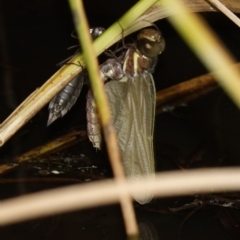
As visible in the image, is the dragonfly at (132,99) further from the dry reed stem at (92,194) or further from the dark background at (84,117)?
the dry reed stem at (92,194)

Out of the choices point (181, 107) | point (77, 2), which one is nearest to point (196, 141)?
point (181, 107)

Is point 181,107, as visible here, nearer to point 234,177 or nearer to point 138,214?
point 138,214

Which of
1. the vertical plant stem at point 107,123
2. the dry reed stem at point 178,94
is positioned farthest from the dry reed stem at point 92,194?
the dry reed stem at point 178,94

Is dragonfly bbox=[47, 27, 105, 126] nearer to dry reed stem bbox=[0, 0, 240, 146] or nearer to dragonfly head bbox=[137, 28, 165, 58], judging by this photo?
dragonfly head bbox=[137, 28, 165, 58]

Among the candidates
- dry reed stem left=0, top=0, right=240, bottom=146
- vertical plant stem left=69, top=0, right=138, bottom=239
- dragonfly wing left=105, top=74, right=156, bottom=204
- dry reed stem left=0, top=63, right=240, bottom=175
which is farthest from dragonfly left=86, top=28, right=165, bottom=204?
vertical plant stem left=69, top=0, right=138, bottom=239

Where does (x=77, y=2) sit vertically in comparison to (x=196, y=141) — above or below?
below

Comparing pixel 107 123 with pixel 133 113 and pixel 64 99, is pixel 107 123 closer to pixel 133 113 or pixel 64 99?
pixel 64 99
